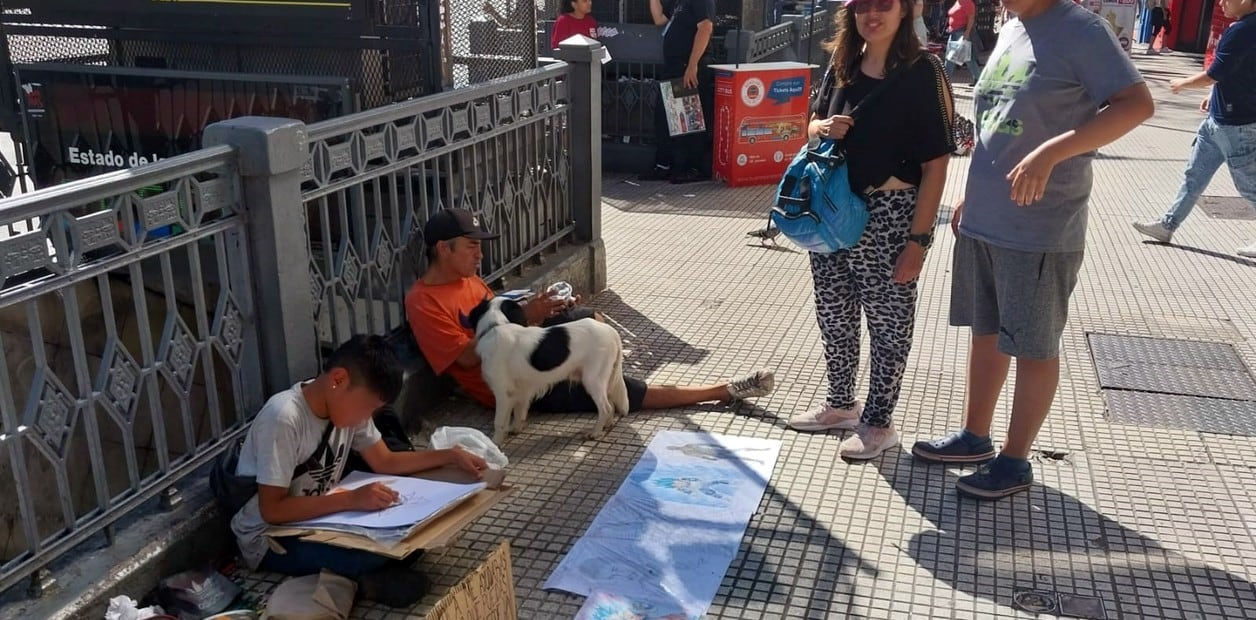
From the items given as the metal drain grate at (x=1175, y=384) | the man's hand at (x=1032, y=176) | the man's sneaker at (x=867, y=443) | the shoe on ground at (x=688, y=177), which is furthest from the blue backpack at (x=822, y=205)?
the shoe on ground at (x=688, y=177)

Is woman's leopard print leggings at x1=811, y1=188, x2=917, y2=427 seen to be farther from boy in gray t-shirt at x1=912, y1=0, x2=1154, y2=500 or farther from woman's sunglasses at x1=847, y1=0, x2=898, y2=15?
woman's sunglasses at x1=847, y1=0, x2=898, y2=15

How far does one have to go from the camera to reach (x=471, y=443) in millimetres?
Answer: 3961

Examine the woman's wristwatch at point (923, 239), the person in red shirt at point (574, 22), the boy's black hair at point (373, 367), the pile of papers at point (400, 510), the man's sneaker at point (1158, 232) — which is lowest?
the man's sneaker at point (1158, 232)

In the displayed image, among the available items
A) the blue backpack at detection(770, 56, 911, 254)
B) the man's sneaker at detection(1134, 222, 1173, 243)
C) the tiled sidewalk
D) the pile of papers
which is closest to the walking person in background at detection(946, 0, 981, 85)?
the man's sneaker at detection(1134, 222, 1173, 243)

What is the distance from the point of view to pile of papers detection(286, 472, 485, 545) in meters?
3.07

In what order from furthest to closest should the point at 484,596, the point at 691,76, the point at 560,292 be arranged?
the point at 691,76
the point at 560,292
the point at 484,596

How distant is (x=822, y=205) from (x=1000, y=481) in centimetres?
119

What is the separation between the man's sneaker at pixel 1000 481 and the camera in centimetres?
381

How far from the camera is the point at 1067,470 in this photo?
4.07 metres

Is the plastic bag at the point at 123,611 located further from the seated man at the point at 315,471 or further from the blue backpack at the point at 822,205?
the blue backpack at the point at 822,205

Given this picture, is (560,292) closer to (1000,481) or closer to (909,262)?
(909,262)

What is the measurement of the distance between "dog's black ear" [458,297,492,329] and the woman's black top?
1.54 meters

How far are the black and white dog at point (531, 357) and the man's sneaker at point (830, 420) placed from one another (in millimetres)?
819

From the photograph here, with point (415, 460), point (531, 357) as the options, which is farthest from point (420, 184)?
point (415, 460)
